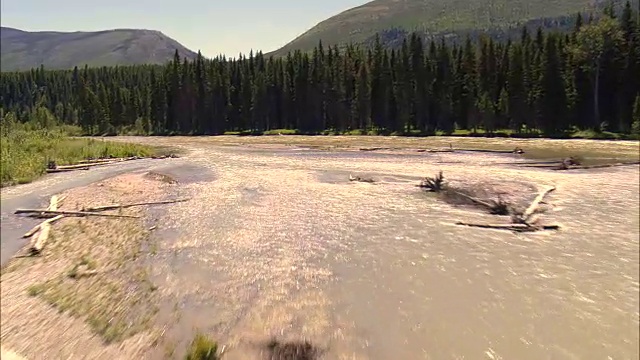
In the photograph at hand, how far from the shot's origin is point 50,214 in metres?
18.4

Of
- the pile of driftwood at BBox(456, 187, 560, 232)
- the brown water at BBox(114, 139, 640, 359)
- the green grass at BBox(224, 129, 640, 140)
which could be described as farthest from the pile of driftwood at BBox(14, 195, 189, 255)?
the green grass at BBox(224, 129, 640, 140)

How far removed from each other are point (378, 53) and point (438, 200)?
74.6 m

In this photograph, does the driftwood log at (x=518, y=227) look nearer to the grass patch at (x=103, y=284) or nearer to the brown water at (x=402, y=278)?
the brown water at (x=402, y=278)

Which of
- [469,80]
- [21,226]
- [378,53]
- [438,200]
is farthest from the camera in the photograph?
[378,53]

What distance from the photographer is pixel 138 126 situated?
113125mm

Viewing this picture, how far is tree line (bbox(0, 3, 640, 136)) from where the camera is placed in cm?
6775

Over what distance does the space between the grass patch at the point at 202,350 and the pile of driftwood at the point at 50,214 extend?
23.0 ft

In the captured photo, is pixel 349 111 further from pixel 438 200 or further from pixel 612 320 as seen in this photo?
pixel 612 320

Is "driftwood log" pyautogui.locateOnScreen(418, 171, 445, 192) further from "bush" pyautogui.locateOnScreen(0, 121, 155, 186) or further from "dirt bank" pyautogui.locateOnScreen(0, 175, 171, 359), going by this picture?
"bush" pyautogui.locateOnScreen(0, 121, 155, 186)

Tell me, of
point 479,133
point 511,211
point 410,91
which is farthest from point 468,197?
point 410,91

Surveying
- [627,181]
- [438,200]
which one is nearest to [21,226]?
[438,200]

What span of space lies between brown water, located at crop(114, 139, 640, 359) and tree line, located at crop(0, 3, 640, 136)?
95.4ft

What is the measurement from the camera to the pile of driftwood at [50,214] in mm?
14825

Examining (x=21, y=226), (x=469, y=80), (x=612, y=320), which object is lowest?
(x=612, y=320)
